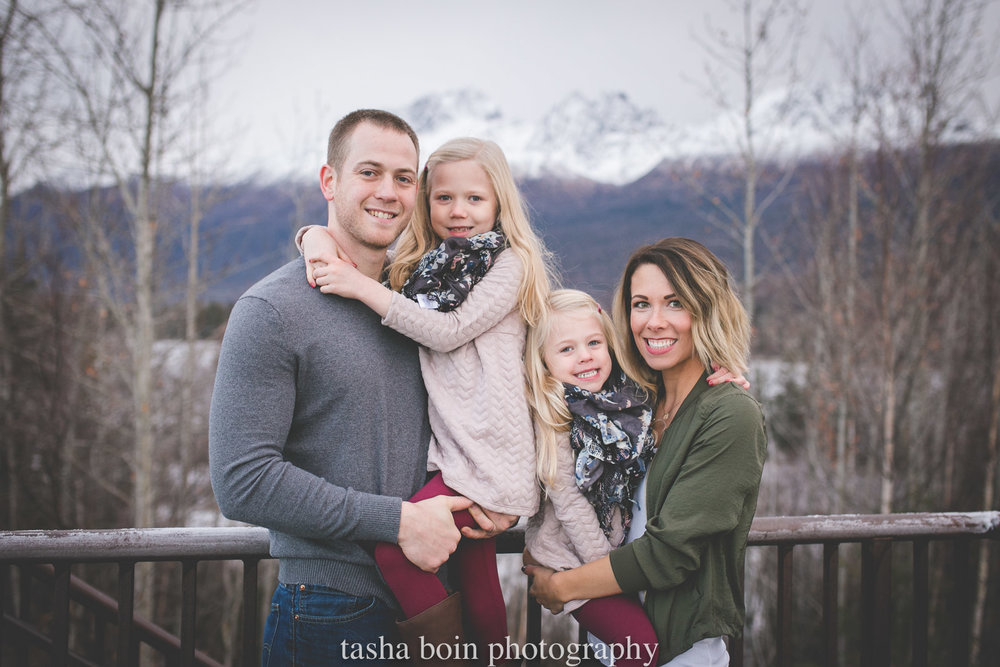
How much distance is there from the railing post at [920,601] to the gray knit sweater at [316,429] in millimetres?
1956

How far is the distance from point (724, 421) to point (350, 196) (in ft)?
4.48

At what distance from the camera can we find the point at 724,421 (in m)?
1.71

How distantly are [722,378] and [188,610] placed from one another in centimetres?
190

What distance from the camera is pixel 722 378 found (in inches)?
72.7

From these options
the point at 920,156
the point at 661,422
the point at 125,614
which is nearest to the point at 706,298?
the point at 661,422

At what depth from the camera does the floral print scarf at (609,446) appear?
1.86 metres

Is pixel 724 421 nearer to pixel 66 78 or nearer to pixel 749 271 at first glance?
pixel 749 271

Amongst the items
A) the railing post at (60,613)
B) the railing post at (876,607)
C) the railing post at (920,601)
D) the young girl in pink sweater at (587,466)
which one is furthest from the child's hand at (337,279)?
the railing post at (920,601)

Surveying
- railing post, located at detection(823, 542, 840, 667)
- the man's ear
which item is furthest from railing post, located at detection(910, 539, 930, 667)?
the man's ear

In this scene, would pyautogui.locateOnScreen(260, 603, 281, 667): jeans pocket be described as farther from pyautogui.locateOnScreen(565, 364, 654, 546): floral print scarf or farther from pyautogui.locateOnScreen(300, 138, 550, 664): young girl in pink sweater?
pyautogui.locateOnScreen(565, 364, 654, 546): floral print scarf

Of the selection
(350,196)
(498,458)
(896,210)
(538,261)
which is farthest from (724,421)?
(896,210)

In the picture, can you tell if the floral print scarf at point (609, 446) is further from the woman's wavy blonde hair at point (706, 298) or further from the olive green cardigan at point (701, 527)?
the woman's wavy blonde hair at point (706, 298)

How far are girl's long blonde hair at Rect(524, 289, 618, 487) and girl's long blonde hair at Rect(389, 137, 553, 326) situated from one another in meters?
0.07

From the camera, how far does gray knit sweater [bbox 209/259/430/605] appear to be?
5.27 feet
